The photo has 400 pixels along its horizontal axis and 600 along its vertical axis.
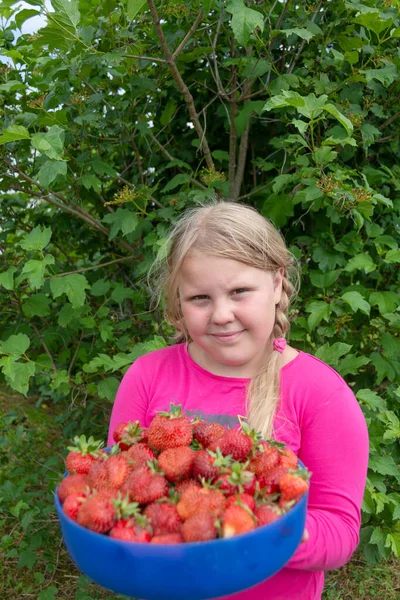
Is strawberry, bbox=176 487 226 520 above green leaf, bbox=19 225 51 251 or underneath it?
above

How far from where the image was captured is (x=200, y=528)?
1.12 meters

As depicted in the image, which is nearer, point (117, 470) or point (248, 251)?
point (117, 470)

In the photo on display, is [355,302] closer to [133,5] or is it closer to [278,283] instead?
[278,283]

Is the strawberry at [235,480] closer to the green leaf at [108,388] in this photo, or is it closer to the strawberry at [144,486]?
the strawberry at [144,486]

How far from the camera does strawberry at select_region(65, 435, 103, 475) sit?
4.48ft

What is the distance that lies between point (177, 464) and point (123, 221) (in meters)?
1.39

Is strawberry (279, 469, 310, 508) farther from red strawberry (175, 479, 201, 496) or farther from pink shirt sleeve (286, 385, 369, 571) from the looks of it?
pink shirt sleeve (286, 385, 369, 571)

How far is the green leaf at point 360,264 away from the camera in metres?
2.47

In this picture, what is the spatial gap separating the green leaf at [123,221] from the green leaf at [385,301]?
1.02 m

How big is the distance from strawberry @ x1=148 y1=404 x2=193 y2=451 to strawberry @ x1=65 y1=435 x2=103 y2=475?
0.43ft

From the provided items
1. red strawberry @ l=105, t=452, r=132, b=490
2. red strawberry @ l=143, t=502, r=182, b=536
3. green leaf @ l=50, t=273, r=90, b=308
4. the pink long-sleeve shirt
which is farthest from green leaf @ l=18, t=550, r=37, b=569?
red strawberry @ l=143, t=502, r=182, b=536

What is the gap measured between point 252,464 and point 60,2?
1.56 m

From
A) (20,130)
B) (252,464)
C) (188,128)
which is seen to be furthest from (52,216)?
(252,464)

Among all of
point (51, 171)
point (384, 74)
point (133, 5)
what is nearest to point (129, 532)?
point (51, 171)
